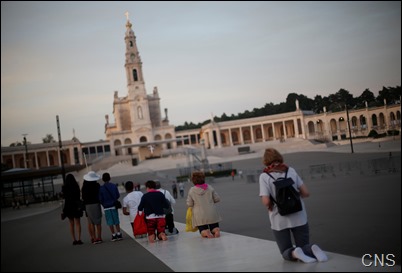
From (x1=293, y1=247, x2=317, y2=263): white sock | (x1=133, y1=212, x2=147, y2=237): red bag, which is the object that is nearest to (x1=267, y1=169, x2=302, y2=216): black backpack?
(x1=293, y1=247, x2=317, y2=263): white sock

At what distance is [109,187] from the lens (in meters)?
10.3

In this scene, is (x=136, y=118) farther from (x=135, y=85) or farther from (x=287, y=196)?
(x=287, y=196)

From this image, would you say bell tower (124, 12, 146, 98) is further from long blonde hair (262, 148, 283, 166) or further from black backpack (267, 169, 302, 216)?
black backpack (267, 169, 302, 216)

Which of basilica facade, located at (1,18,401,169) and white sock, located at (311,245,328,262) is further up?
basilica facade, located at (1,18,401,169)

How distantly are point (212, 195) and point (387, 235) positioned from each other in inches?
133

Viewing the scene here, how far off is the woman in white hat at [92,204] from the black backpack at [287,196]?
5.21m

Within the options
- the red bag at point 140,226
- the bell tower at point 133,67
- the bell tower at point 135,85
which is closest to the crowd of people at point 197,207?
the red bag at point 140,226

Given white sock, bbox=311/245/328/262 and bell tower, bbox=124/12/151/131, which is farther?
bell tower, bbox=124/12/151/131

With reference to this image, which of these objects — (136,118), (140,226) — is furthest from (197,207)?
(136,118)

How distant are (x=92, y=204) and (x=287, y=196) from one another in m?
5.36

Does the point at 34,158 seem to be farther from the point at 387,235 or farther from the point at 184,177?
the point at 387,235

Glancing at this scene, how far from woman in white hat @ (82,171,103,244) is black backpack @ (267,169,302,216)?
205 inches

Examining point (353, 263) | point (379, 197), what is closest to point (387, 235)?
point (353, 263)

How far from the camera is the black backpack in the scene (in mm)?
6301
